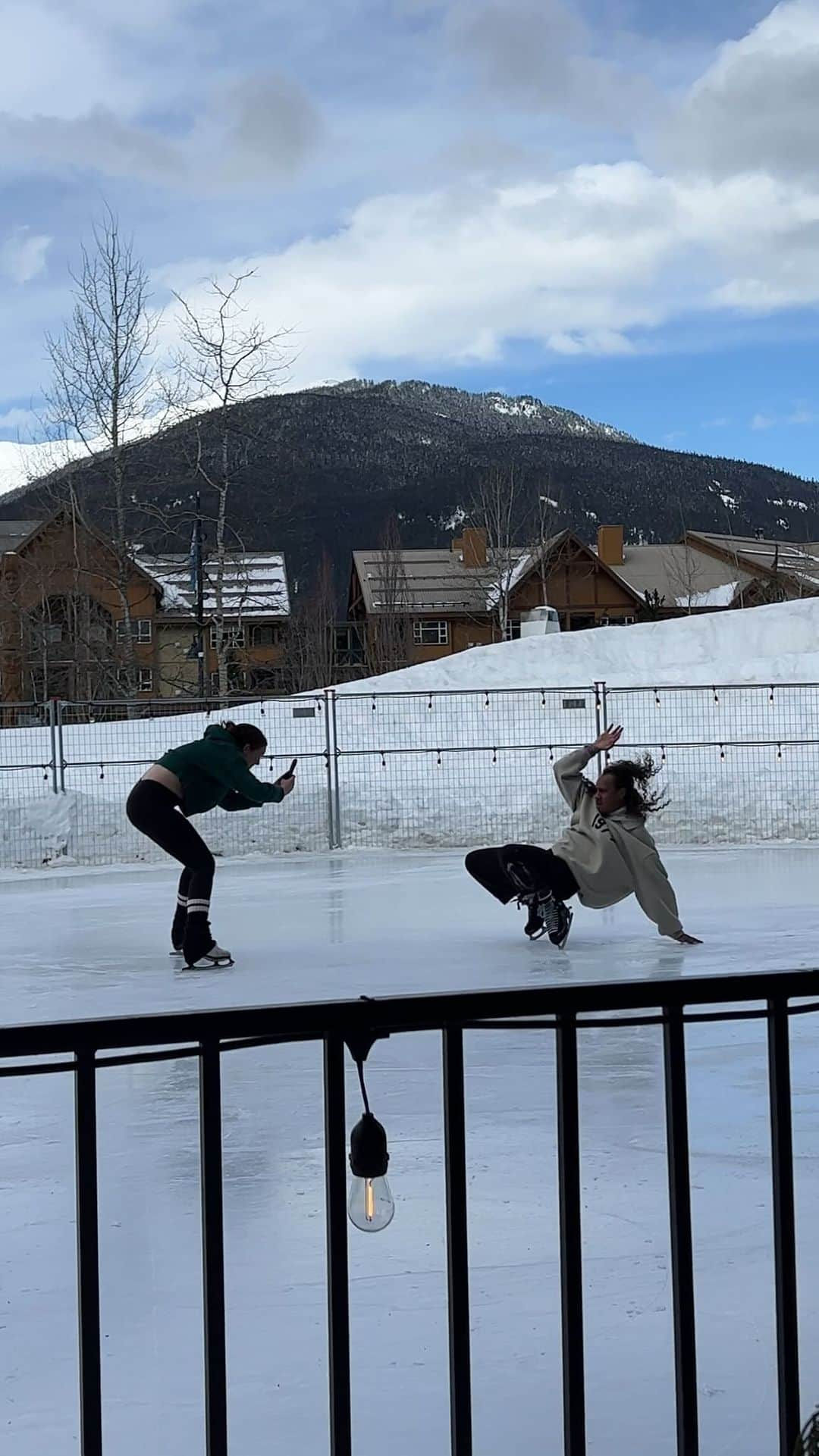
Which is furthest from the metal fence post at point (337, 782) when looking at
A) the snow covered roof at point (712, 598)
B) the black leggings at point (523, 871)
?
the snow covered roof at point (712, 598)

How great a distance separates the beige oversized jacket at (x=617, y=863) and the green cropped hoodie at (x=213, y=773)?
5.92 feet

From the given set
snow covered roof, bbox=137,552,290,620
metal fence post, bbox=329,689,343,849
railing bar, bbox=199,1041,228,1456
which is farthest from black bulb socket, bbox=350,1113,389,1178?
snow covered roof, bbox=137,552,290,620

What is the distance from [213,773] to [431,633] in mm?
50858

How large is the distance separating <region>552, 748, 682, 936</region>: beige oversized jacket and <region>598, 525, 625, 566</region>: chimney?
61.5 m

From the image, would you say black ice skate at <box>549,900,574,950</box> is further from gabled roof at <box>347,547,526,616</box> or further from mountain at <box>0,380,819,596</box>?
mountain at <box>0,380,819,596</box>

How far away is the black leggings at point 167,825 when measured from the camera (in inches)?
349

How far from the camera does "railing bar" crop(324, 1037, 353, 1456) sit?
2197 mm

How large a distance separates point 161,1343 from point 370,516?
12119 centimetres

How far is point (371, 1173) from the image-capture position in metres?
2.22

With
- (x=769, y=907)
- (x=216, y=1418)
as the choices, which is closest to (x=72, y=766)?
(x=769, y=907)

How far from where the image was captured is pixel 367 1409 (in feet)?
10.1

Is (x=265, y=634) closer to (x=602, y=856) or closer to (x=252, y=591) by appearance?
(x=252, y=591)

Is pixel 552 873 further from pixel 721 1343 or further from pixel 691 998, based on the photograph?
pixel 691 998

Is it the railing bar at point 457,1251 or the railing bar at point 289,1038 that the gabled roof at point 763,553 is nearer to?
the railing bar at point 289,1038
